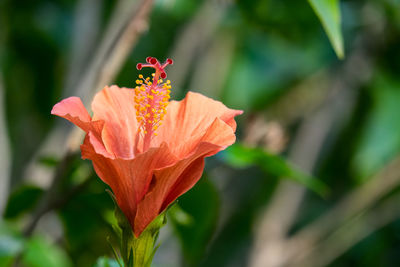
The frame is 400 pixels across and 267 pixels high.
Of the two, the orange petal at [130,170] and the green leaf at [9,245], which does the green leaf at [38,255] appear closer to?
the green leaf at [9,245]

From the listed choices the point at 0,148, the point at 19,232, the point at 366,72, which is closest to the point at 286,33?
the point at 366,72

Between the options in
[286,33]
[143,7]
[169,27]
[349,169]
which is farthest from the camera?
[169,27]

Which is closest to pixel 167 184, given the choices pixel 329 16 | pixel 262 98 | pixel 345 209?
pixel 329 16

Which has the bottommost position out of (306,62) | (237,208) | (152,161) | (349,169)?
(237,208)

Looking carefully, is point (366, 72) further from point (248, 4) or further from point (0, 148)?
point (0, 148)

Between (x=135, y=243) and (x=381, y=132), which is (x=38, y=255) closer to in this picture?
(x=135, y=243)

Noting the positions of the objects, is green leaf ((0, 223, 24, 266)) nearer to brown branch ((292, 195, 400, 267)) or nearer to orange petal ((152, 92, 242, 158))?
orange petal ((152, 92, 242, 158))

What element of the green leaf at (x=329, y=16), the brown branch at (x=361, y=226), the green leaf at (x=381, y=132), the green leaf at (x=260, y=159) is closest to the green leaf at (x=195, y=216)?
the green leaf at (x=260, y=159)
